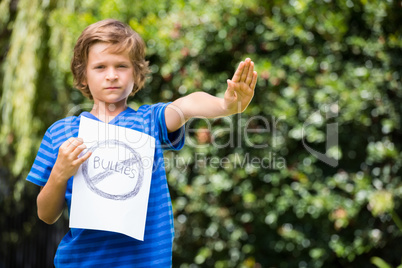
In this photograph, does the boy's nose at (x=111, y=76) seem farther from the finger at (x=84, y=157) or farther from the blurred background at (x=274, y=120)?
the blurred background at (x=274, y=120)

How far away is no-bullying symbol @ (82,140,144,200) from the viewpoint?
1539 millimetres

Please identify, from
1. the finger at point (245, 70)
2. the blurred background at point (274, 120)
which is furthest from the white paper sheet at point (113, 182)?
the blurred background at point (274, 120)

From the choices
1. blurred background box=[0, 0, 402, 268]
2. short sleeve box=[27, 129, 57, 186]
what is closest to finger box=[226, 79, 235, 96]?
short sleeve box=[27, 129, 57, 186]

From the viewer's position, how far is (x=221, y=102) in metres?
1.55

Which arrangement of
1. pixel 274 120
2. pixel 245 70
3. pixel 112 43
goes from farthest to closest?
pixel 274 120, pixel 112 43, pixel 245 70

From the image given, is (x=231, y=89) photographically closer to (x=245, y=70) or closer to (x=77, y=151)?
(x=245, y=70)

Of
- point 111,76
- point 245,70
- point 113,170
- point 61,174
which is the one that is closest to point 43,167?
point 61,174

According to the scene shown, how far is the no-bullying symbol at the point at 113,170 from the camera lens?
1.54 meters

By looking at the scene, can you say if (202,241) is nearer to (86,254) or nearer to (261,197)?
(261,197)

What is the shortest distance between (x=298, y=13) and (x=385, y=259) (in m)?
1.63

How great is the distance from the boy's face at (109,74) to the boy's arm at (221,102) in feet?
0.50

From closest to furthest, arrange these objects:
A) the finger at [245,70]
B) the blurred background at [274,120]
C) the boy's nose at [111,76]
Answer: the finger at [245,70]
the boy's nose at [111,76]
the blurred background at [274,120]

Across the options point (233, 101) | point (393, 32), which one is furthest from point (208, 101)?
point (393, 32)

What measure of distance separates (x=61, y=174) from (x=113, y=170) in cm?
15
